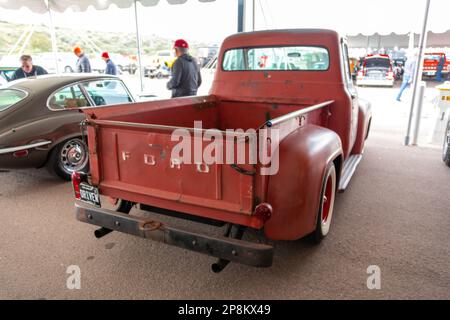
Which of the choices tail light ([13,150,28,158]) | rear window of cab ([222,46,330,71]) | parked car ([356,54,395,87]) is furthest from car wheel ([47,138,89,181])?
parked car ([356,54,395,87])

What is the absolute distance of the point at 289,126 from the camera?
2463mm

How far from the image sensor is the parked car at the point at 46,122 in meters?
4.00

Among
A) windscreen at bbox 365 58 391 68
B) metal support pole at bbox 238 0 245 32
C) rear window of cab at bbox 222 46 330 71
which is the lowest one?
windscreen at bbox 365 58 391 68

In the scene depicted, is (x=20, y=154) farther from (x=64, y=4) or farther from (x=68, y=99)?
(x=64, y=4)

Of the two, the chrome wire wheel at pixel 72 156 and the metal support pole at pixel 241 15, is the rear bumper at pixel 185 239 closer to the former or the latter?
the chrome wire wheel at pixel 72 156

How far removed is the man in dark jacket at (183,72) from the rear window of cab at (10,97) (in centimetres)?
236

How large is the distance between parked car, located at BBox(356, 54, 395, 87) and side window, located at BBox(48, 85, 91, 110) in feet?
56.3

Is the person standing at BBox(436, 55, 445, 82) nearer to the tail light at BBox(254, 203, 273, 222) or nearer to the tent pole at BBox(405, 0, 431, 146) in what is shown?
the tent pole at BBox(405, 0, 431, 146)

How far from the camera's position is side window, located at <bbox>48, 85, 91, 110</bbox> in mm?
4441

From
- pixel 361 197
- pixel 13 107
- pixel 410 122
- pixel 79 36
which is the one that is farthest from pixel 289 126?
pixel 79 36

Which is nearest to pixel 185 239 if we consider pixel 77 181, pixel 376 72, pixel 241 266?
pixel 241 266

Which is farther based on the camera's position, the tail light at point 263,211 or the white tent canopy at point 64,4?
the white tent canopy at point 64,4

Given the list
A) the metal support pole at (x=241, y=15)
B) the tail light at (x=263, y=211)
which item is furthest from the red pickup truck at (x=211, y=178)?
the metal support pole at (x=241, y=15)

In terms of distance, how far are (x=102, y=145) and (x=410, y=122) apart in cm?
603
